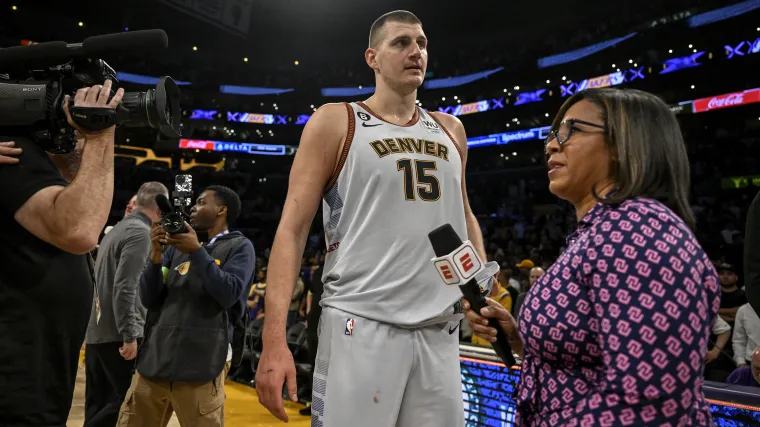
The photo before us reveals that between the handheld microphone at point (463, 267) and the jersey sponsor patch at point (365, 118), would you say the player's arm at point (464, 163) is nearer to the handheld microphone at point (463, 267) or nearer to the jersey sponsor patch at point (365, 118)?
the jersey sponsor patch at point (365, 118)

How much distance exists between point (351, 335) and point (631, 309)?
1011 mm

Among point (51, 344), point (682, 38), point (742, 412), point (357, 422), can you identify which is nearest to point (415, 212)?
point (357, 422)

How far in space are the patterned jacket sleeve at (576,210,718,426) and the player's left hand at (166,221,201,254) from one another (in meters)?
2.72

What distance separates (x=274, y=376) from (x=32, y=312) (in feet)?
2.46

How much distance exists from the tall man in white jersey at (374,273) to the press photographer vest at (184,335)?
5.71ft

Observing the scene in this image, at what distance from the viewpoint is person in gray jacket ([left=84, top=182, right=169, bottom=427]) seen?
14.1 feet

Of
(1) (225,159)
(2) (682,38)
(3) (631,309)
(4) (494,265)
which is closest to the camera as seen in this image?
(3) (631,309)

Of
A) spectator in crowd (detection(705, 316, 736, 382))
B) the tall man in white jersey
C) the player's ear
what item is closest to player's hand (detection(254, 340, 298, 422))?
the tall man in white jersey

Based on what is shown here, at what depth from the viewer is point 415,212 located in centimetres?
221

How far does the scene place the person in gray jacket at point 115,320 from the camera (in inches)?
170

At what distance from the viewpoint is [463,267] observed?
5.17ft

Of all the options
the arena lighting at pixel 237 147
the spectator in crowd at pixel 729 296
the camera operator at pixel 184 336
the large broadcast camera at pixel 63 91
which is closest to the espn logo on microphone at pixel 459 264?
the large broadcast camera at pixel 63 91

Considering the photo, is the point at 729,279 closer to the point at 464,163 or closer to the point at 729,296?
the point at 729,296

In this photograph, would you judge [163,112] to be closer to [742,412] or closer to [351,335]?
[351,335]
